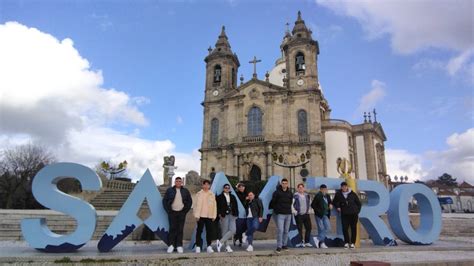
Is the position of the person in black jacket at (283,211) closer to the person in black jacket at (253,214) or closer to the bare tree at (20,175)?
the person in black jacket at (253,214)

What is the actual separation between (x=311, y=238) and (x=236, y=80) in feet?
115

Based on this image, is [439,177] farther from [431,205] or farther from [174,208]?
[174,208]

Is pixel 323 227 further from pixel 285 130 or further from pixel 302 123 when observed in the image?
pixel 302 123

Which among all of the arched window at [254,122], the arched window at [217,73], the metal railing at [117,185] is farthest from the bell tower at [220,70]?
the metal railing at [117,185]

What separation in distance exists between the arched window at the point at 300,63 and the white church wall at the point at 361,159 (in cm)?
1015

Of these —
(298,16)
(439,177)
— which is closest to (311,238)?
(298,16)

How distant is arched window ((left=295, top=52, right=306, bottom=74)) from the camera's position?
36.0 m

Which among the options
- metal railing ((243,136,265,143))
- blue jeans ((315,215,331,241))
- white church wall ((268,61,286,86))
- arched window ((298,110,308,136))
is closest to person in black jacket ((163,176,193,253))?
blue jeans ((315,215,331,241))

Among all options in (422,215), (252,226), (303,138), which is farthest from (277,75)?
(252,226)

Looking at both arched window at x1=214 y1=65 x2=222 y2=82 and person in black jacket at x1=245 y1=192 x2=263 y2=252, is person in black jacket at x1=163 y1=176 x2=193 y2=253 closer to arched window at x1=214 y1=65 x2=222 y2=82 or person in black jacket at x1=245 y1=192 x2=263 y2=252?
person in black jacket at x1=245 y1=192 x2=263 y2=252

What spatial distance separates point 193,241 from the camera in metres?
7.77

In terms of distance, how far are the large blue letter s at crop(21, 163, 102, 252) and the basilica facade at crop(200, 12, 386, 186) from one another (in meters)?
25.0

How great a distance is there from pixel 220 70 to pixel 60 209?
34.6 meters

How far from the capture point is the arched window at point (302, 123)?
109 ft
